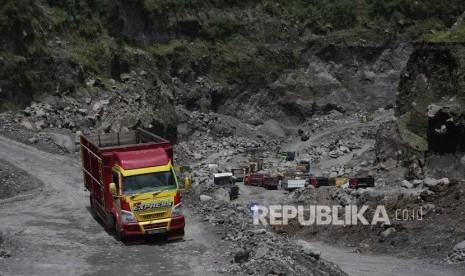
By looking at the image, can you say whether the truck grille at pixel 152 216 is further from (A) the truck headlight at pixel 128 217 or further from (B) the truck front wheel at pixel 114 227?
(B) the truck front wheel at pixel 114 227

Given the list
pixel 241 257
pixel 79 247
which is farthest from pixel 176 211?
pixel 241 257

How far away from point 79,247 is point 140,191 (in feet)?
7.81

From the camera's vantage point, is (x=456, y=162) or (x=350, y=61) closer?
(x=456, y=162)

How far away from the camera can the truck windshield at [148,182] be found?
2075 cm

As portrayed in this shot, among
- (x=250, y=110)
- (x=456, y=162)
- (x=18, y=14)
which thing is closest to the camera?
(x=456, y=162)

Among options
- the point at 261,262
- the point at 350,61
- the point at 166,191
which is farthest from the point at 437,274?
the point at 350,61

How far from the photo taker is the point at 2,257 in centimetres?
1886

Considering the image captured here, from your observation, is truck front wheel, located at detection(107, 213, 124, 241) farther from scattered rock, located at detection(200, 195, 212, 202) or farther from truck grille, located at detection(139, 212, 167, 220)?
scattered rock, located at detection(200, 195, 212, 202)

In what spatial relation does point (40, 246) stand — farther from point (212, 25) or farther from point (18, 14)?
point (212, 25)

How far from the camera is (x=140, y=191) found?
812 inches

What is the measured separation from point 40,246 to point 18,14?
29.4 metres

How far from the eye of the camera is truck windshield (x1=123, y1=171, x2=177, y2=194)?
20750 millimetres

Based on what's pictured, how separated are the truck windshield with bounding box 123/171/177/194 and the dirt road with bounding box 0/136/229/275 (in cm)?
164

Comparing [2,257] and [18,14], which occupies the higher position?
[18,14]
